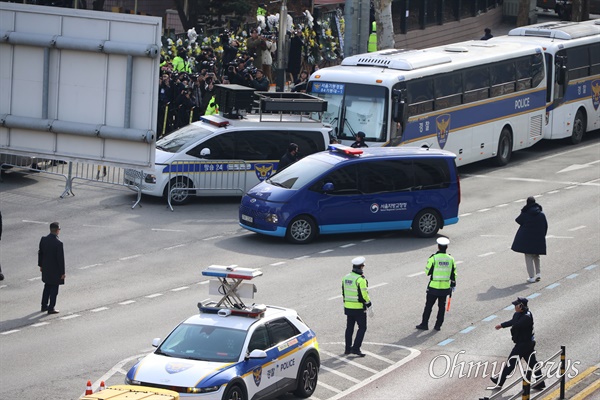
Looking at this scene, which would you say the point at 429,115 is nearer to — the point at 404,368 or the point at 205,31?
the point at 205,31

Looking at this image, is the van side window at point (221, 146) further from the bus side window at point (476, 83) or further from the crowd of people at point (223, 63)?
the bus side window at point (476, 83)

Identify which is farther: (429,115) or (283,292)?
(429,115)

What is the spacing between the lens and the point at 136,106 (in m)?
17.3

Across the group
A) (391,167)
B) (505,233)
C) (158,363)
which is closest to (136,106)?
(158,363)

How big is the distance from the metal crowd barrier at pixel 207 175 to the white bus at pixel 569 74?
12727mm

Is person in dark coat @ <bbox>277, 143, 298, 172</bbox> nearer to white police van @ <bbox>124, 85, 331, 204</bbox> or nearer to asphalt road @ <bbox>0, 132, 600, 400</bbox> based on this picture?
white police van @ <bbox>124, 85, 331, 204</bbox>

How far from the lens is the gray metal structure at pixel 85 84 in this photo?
17.0 meters

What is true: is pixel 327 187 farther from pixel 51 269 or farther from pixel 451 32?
pixel 451 32

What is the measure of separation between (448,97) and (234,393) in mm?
19720

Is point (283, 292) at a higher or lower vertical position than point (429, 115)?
lower

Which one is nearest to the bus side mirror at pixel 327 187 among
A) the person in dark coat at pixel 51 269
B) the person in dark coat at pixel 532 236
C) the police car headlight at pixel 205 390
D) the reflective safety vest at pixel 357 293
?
the person in dark coat at pixel 532 236

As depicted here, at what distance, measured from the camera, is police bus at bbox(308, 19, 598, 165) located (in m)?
31.2

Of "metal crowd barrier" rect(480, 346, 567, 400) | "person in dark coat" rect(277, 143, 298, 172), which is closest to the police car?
"metal crowd barrier" rect(480, 346, 567, 400)

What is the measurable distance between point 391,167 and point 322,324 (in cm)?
710
